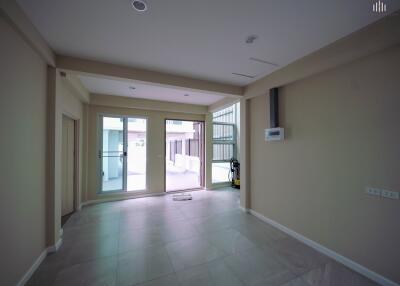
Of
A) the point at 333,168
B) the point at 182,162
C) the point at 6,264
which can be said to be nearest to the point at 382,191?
the point at 333,168

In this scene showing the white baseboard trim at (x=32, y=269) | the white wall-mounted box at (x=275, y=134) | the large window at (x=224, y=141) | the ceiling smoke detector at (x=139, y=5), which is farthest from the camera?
the large window at (x=224, y=141)

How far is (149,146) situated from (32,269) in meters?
3.46

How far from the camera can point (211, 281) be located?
A: 1899 mm

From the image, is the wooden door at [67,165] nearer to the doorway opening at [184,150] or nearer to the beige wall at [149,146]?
the beige wall at [149,146]

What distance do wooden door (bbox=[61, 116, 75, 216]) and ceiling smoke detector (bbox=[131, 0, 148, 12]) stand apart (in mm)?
3031

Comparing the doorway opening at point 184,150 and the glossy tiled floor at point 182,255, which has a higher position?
the doorway opening at point 184,150

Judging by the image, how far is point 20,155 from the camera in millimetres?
1815

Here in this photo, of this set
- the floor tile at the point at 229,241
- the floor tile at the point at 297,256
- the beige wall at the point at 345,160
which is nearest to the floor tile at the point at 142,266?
the floor tile at the point at 229,241

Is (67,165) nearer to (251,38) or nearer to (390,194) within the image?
(251,38)

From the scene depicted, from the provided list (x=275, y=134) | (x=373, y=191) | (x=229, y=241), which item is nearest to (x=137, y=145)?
(x=229, y=241)

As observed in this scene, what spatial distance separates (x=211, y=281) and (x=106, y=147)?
419 cm

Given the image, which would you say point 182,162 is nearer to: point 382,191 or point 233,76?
point 233,76

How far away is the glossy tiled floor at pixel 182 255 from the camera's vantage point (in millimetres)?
1933

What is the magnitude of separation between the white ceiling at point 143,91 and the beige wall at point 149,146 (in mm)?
500
